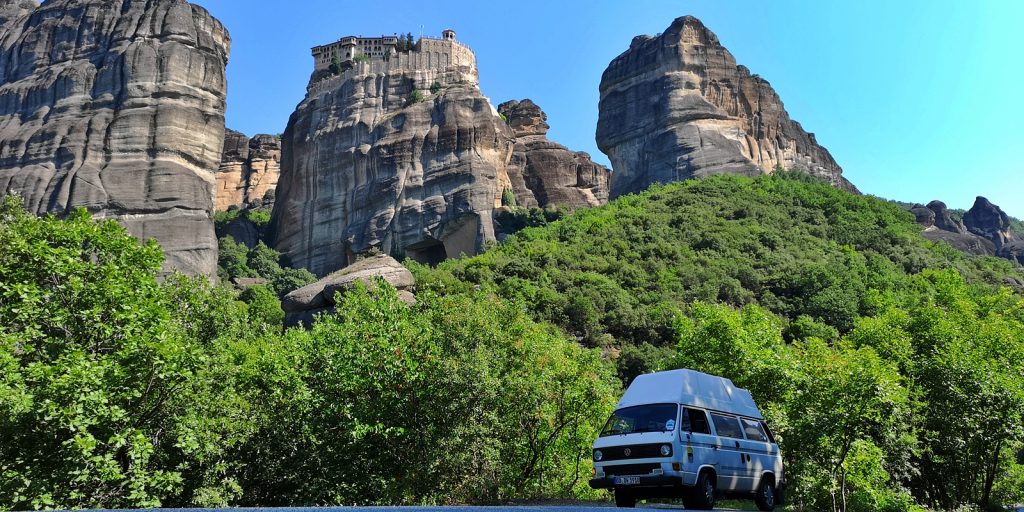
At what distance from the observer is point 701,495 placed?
507 inches

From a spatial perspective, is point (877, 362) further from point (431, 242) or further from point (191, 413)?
point (431, 242)

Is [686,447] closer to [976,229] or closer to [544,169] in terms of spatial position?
[544,169]

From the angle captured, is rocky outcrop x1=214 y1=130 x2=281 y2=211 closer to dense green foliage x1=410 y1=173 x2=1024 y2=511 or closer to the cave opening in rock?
the cave opening in rock

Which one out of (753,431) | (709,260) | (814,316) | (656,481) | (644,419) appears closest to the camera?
(656,481)

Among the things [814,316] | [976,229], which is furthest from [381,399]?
[976,229]

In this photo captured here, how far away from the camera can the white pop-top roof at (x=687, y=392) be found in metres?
14.0

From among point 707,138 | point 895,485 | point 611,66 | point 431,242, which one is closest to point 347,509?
point 895,485

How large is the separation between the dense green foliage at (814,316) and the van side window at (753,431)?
3778 millimetres

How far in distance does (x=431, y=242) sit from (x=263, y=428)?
60.8 meters

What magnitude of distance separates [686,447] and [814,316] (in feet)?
149

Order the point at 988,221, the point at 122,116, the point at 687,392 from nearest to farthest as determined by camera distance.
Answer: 1. the point at 687,392
2. the point at 122,116
3. the point at 988,221

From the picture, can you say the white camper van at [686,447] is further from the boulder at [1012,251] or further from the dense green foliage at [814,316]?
the boulder at [1012,251]

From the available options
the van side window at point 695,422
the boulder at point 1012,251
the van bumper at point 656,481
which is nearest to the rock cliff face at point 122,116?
the van bumper at point 656,481

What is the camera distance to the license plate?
13.0 meters
